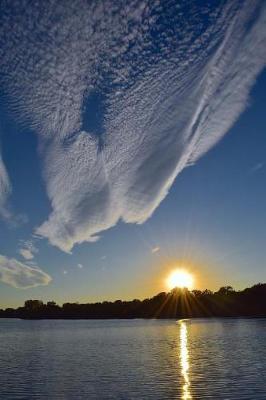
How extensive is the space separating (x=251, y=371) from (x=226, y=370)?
268 cm

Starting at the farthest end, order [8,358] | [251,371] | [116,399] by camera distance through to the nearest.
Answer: [8,358]
[251,371]
[116,399]

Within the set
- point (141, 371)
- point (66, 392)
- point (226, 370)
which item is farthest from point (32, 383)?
point (226, 370)

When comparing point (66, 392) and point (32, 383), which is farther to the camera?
point (32, 383)

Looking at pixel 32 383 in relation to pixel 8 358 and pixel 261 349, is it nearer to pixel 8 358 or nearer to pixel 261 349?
pixel 8 358

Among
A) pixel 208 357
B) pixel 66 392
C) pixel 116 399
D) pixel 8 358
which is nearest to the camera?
pixel 116 399

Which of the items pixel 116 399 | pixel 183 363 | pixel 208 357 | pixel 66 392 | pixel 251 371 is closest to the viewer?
pixel 116 399

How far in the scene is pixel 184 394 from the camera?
38844mm

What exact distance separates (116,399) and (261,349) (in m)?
42.9

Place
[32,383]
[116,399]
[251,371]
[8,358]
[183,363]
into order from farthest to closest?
[8,358]
[183,363]
[251,371]
[32,383]
[116,399]

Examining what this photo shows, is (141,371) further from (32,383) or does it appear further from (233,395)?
(233,395)

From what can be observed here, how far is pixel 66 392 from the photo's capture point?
137ft

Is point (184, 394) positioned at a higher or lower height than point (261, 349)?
lower

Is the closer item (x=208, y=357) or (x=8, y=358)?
(x=208, y=357)

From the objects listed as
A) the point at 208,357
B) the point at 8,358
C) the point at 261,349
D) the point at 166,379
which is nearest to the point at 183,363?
the point at 208,357
